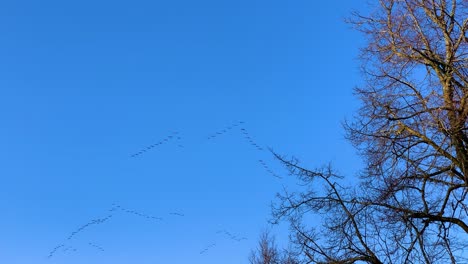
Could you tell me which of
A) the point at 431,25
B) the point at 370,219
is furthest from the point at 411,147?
the point at 431,25

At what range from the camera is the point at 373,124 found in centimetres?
977

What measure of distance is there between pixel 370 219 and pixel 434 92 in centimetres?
246

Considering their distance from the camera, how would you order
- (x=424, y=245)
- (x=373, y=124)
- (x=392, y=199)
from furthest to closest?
(x=373, y=124) < (x=392, y=199) < (x=424, y=245)

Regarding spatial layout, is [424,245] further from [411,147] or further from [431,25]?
[431,25]

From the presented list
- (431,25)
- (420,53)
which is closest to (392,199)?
(420,53)

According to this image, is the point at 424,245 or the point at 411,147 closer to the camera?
the point at 424,245

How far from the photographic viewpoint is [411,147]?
9.59 meters

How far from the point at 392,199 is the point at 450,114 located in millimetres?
1661

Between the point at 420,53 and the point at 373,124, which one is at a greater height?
the point at 420,53

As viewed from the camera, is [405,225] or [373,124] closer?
[405,225]

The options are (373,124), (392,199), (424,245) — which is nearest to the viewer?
(424,245)

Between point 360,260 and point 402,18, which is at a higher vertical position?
point 402,18

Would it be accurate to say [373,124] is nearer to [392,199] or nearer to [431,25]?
[392,199]

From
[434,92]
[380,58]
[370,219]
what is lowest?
[370,219]
